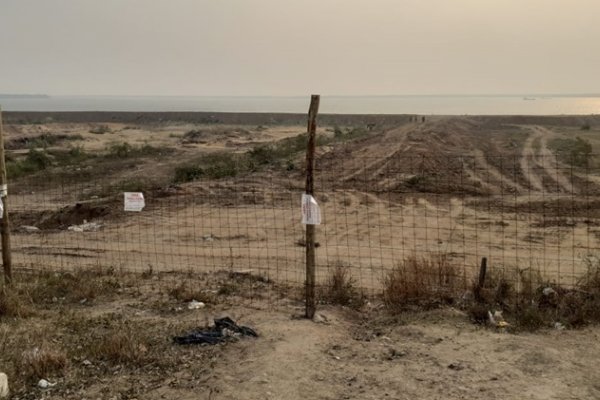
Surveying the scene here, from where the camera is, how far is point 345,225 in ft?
49.2

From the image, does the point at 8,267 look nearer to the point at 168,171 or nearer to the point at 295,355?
the point at 295,355

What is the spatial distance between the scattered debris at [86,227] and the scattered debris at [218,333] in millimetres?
9216

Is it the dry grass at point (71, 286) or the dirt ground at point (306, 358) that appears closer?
the dirt ground at point (306, 358)

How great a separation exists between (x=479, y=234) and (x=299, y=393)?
9335mm

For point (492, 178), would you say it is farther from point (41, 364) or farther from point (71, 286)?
point (41, 364)

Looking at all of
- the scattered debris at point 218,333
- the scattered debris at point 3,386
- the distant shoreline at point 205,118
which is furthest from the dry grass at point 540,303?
the distant shoreline at point 205,118

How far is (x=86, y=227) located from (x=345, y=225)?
21.1 feet

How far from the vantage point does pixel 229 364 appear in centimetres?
606

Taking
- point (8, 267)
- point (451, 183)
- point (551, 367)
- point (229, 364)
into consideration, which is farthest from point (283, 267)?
point (451, 183)

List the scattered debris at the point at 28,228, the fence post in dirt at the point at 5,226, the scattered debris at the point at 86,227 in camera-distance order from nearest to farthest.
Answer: the fence post in dirt at the point at 5,226
the scattered debris at the point at 86,227
the scattered debris at the point at 28,228

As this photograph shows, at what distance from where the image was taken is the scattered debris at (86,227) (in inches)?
604

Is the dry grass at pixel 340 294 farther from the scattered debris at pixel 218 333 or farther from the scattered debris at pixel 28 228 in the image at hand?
the scattered debris at pixel 28 228

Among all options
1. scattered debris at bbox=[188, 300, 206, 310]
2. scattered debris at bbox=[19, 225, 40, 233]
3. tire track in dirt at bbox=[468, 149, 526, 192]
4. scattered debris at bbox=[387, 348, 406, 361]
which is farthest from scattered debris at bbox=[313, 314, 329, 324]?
tire track in dirt at bbox=[468, 149, 526, 192]

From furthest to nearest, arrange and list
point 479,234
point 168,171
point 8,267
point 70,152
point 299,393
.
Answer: point 70,152, point 168,171, point 479,234, point 8,267, point 299,393
